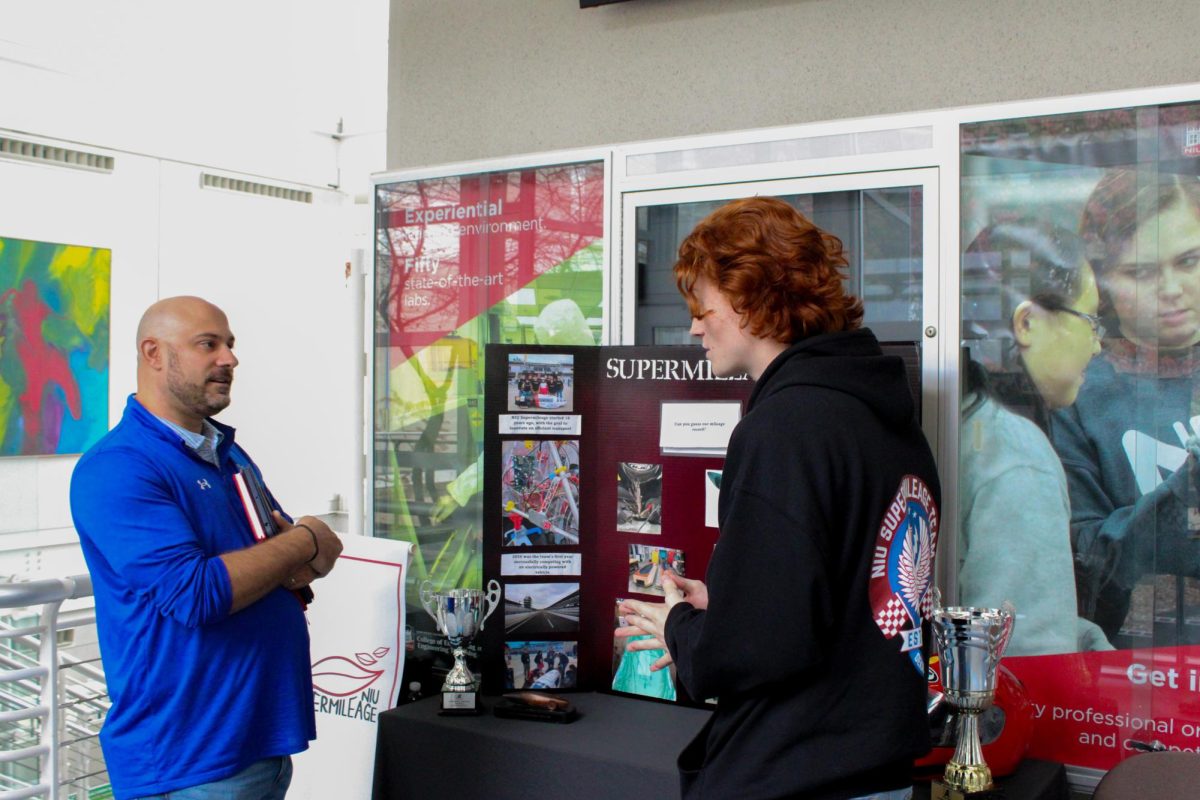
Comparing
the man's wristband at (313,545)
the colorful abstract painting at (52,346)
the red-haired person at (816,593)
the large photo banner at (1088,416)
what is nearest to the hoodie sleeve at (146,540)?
the man's wristband at (313,545)

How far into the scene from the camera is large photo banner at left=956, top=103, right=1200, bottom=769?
233 cm

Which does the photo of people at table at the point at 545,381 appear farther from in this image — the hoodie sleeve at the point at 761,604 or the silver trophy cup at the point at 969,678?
the hoodie sleeve at the point at 761,604

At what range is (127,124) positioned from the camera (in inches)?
275

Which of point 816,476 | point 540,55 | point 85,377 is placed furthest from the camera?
point 85,377

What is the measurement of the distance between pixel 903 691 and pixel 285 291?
769cm

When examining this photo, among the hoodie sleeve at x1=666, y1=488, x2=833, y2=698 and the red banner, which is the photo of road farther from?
the hoodie sleeve at x1=666, y1=488, x2=833, y2=698

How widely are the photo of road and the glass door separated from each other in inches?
29.9

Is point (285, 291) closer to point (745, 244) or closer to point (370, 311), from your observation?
point (370, 311)

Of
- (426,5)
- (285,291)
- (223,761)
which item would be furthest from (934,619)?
(285,291)

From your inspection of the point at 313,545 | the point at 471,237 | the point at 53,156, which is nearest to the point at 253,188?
the point at 53,156

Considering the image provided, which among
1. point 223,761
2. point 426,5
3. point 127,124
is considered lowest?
point 223,761

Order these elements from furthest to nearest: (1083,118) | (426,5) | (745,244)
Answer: (426,5) → (1083,118) → (745,244)

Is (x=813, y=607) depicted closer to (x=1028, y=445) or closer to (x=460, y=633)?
(x=1028, y=445)

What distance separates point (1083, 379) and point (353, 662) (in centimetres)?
205
